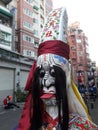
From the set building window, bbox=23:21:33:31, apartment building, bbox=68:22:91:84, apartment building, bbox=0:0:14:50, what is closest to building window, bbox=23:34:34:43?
building window, bbox=23:21:33:31

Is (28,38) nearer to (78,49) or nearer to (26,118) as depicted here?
(26,118)

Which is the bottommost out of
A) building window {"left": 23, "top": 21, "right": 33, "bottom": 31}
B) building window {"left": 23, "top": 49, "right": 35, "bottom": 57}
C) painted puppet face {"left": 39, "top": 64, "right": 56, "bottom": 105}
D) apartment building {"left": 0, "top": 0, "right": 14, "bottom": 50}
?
painted puppet face {"left": 39, "top": 64, "right": 56, "bottom": 105}

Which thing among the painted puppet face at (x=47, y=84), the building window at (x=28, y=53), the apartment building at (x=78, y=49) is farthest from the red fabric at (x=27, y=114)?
the apartment building at (x=78, y=49)

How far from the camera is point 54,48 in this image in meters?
1.88

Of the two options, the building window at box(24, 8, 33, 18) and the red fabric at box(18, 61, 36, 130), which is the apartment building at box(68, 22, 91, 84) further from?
the red fabric at box(18, 61, 36, 130)

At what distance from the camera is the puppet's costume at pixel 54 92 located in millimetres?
1812

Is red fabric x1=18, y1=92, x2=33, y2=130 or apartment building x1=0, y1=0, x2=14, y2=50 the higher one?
apartment building x1=0, y1=0, x2=14, y2=50

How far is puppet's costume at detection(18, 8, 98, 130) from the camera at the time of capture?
5.94 feet

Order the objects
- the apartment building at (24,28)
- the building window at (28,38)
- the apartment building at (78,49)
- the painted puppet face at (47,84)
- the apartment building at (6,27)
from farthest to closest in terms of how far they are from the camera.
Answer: the apartment building at (78,49) < the building window at (28,38) < the apartment building at (24,28) < the apartment building at (6,27) < the painted puppet face at (47,84)

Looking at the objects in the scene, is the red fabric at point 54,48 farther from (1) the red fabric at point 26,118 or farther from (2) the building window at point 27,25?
(2) the building window at point 27,25

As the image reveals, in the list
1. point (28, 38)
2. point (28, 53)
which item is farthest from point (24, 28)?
point (28, 53)

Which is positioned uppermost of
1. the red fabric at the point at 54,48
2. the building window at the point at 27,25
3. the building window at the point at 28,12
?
the building window at the point at 28,12

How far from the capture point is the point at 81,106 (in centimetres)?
194

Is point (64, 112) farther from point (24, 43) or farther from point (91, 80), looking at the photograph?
point (24, 43)
